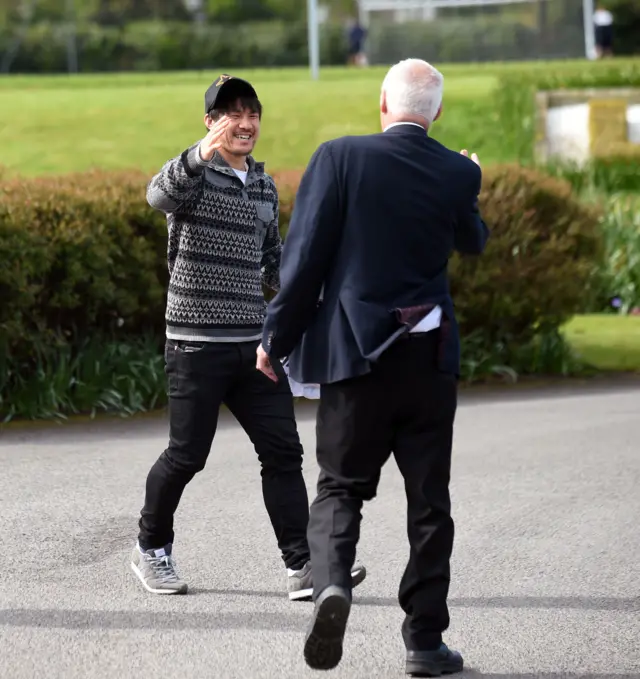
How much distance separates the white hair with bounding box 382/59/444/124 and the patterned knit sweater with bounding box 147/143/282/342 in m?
1.00

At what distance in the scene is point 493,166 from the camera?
11.3m

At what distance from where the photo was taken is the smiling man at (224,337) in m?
5.30

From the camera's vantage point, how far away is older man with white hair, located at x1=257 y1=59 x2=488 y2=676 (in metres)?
4.41

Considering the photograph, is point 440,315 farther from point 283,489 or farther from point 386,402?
point 283,489

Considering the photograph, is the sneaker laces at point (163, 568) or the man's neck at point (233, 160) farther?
the sneaker laces at point (163, 568)

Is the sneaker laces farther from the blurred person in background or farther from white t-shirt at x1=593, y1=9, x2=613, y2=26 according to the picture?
white t-shirt at x1=593, y1=9, x2=613, y2=26

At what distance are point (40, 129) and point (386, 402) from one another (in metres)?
17.9

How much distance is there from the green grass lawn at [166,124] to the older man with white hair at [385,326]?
13.8 metres

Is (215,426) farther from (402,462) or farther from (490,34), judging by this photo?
(490,34)

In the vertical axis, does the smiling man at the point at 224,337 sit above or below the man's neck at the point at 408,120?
below

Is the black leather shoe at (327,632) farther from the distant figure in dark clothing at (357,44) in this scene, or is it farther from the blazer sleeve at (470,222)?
the distant figure in dark clothing at (357,44)

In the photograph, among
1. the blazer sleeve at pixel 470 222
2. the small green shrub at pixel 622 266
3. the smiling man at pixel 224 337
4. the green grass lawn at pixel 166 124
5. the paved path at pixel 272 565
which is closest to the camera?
the blazer sleeve at pixel 470 222

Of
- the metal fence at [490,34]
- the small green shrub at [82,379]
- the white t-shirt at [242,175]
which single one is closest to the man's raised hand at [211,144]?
the white t-shirt at [242,175]

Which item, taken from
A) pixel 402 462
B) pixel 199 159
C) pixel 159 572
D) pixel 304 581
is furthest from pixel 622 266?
pixel 402 462
